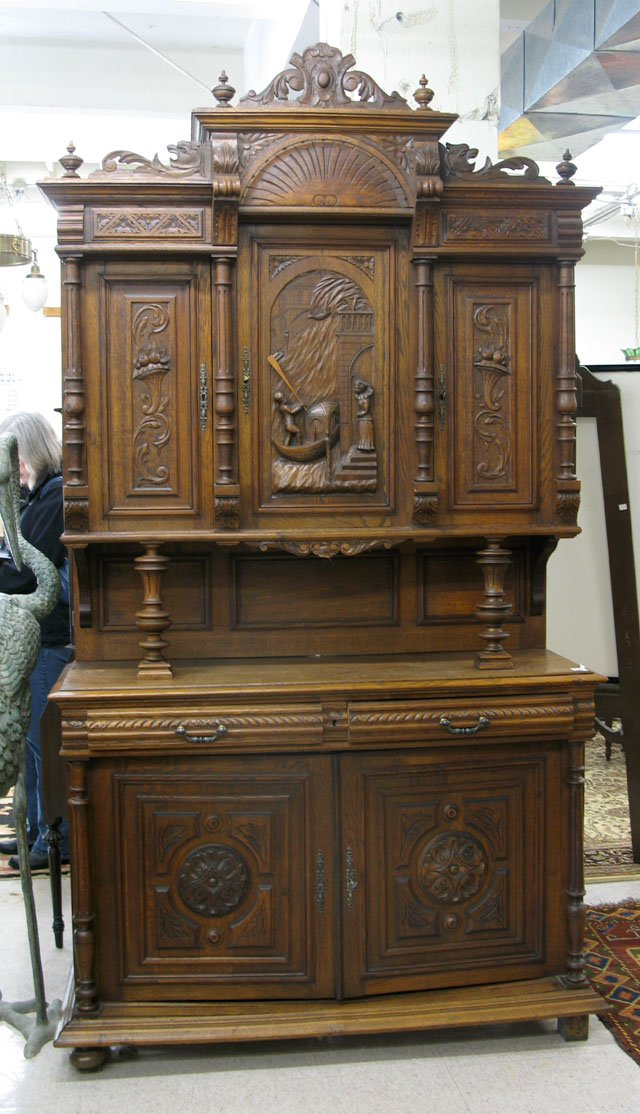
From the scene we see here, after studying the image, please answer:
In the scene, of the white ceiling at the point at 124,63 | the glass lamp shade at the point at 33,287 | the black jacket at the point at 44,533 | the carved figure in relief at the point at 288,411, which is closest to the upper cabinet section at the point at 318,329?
the carved figure in relief at the point at 288,411

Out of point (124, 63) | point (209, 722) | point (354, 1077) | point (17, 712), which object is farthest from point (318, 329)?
point (124, 63)

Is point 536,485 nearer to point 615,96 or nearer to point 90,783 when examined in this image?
point 90,783

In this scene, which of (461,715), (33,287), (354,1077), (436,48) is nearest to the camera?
(354,1077)

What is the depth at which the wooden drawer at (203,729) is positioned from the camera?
2.72 metres

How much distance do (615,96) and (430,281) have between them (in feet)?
6.14

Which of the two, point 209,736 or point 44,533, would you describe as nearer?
point 209,736

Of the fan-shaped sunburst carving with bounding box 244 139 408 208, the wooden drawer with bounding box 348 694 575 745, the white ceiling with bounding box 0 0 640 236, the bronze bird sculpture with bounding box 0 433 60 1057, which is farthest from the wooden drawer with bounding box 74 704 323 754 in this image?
the white ceiling with bounding box 0 0 640 236

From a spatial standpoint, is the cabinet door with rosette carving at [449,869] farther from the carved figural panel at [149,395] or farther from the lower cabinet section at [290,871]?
the carved figural panel at [149,395]

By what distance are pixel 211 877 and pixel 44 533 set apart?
163 cm

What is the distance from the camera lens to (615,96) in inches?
165

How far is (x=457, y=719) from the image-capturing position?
2.80m

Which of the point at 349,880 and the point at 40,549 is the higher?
the point at 40,549

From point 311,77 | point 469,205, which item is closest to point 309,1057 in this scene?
point 469,205

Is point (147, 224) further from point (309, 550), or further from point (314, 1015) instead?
point (314, 1015)
